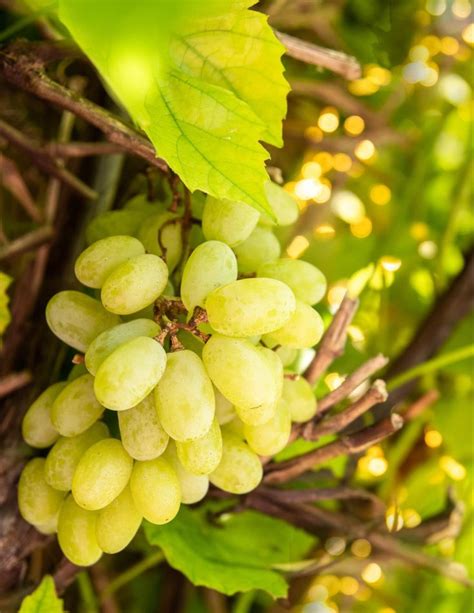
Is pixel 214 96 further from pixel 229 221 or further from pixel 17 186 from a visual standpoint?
pixel 17 186

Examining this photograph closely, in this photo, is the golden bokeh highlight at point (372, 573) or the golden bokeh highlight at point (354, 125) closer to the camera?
the golden bokeh highlight at point (372, 573)

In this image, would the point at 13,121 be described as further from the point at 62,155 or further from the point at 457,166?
the point at 457,166

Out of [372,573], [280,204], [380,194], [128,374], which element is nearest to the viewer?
[128,374]

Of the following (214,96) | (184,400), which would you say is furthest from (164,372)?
(214,96)

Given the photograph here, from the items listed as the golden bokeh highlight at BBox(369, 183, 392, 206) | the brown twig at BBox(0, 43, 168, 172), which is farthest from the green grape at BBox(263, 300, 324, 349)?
the golden bokeh highlight at BBox(369, 183, 392, 206)

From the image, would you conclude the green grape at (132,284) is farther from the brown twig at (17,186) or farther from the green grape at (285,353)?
the brown twig at (17,186)

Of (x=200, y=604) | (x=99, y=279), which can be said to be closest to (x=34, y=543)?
(x=99, y=279)

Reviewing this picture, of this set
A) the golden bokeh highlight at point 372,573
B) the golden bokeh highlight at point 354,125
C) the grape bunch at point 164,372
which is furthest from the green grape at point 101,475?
the golden bokeh highlight at point 354,125

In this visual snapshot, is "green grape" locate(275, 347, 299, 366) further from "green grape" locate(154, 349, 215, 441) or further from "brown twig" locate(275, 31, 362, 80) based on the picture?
"brown twig" locate(275, 31, 362, 80)
